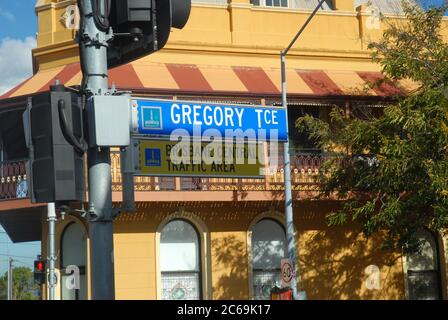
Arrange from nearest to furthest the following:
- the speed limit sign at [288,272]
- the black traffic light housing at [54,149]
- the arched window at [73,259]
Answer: the black traffic light housing at [54,149]
the speed limit sign at [288,272]
the arched window at [73,259]

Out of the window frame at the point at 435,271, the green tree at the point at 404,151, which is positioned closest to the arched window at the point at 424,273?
the window frame at the point at 435,271

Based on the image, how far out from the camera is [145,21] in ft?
19.5

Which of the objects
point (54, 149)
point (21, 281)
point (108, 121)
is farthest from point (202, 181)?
point (21, 281)

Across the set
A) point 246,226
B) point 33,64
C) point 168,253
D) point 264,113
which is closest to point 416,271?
point 246,226

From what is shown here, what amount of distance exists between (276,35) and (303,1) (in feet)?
9.91

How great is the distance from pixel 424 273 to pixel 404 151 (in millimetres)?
7240

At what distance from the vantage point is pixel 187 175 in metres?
6.36

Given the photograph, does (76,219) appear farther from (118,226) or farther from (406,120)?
(406,120)

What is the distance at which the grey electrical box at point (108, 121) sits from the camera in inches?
226

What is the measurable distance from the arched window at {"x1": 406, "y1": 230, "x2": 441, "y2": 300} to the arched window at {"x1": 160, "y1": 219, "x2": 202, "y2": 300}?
6.08 metres

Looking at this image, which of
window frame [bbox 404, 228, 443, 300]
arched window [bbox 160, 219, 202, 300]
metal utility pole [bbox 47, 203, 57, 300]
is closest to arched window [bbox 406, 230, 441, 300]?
window frame [bbox 404, 228, 443, 300]

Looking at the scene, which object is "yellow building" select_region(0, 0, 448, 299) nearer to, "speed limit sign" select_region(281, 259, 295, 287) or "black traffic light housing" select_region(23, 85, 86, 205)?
"speed limit sign" select_region(281, 259, 295, 287)

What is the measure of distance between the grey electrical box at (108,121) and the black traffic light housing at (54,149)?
130 millimetres

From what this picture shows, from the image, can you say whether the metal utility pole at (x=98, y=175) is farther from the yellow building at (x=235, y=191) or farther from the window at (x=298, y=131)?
the window at (x=298, y=131)
